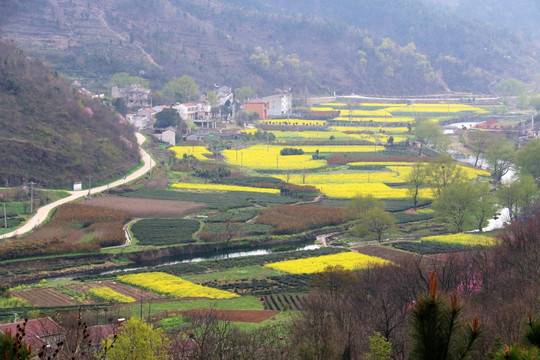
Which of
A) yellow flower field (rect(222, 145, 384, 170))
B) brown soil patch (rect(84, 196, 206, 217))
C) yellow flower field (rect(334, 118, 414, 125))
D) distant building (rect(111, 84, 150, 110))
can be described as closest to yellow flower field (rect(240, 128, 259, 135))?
yellow flower field (rect(222, 145, 384, 170))

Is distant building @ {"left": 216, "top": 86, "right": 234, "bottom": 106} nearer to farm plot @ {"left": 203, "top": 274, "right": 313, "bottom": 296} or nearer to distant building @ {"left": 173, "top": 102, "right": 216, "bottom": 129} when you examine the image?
distant building @ {"left": 173, "top": 102, "right": 216, "bottom": 129}

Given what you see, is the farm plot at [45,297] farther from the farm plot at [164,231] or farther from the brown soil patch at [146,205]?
the brown soil patch at [146,205]

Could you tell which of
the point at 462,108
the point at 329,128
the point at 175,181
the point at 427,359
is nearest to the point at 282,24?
the point at 462,108

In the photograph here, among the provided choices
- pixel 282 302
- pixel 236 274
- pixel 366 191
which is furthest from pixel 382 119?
pixel 282 302

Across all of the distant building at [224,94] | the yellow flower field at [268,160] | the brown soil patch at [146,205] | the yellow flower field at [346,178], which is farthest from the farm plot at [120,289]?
the distant building at [224,94]

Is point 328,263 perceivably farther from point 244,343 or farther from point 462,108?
point 462,108

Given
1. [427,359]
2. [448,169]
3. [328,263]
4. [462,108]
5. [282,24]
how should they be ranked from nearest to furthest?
[427,359] < [328,263] < [448,169] < [462,108] < [282,24]
